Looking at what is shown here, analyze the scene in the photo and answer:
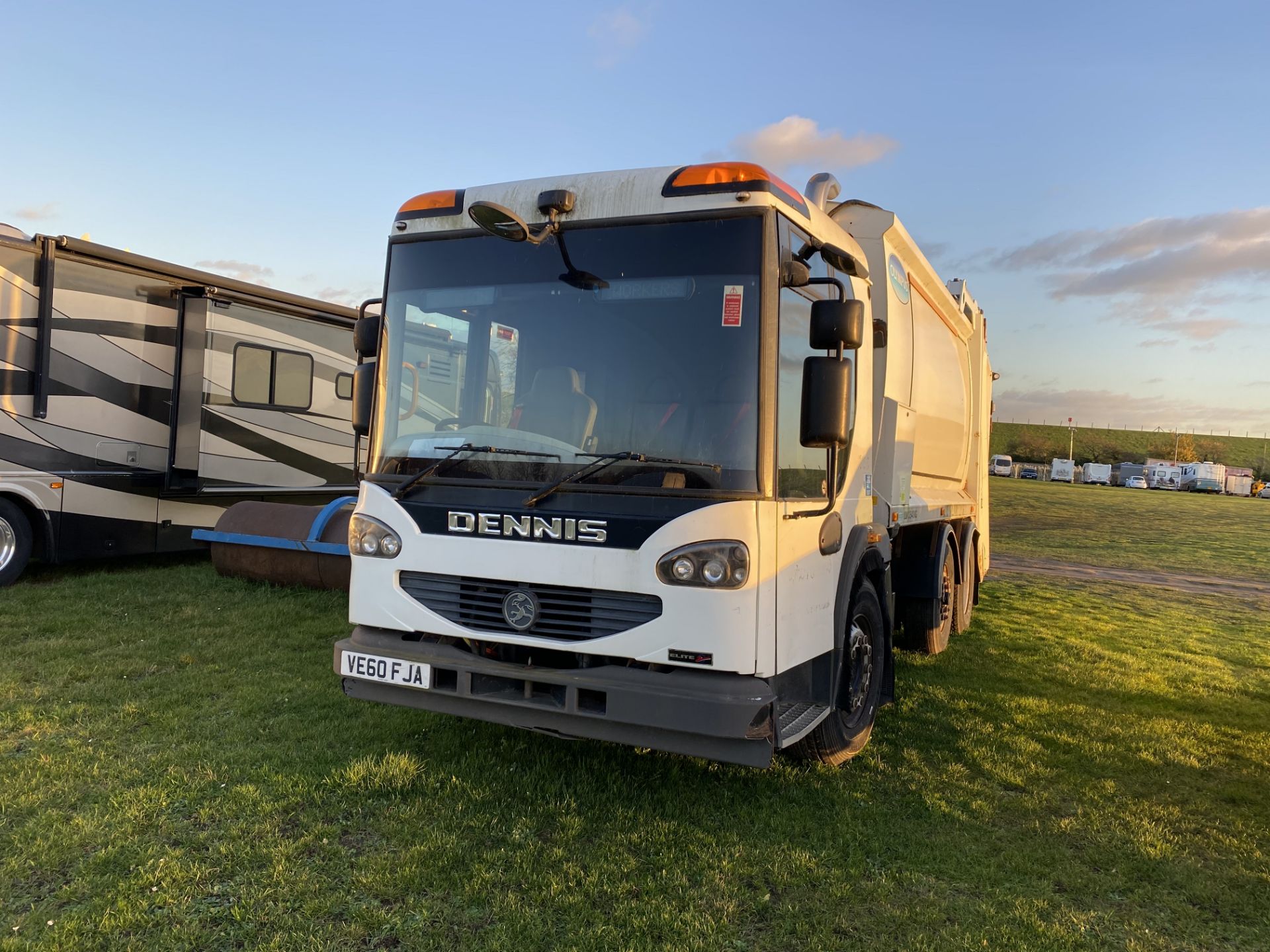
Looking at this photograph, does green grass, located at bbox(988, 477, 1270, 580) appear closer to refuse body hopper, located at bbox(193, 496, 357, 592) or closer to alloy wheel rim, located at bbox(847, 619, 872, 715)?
refuse body hopper, located at bbox(193, 496, 357, 592)

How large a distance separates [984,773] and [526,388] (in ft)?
10.7

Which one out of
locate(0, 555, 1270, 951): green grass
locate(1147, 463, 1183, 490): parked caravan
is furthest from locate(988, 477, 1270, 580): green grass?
locate(1147, 463, 1183, 490): parked caravan

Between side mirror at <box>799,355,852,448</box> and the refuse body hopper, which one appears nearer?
side mirror at <box>799,355,852,448</box>

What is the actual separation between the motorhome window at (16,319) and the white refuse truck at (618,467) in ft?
18.8

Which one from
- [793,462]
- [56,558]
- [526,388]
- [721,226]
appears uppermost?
[721,226]

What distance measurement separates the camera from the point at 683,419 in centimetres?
373

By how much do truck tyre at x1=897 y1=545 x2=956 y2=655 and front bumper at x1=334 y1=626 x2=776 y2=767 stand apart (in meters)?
3.98

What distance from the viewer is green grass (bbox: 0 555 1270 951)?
3154 millimetres

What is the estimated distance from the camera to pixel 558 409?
395cm

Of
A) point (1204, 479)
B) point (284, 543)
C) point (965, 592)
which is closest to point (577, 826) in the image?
Result: point (284, 543)

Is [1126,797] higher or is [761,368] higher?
[761,368]

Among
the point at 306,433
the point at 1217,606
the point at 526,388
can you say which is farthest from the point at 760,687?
the point at 1217,606

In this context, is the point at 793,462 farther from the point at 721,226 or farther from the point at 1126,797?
the point at 1126,797

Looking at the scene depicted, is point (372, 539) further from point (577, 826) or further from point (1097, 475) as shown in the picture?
point (1097, 475)
